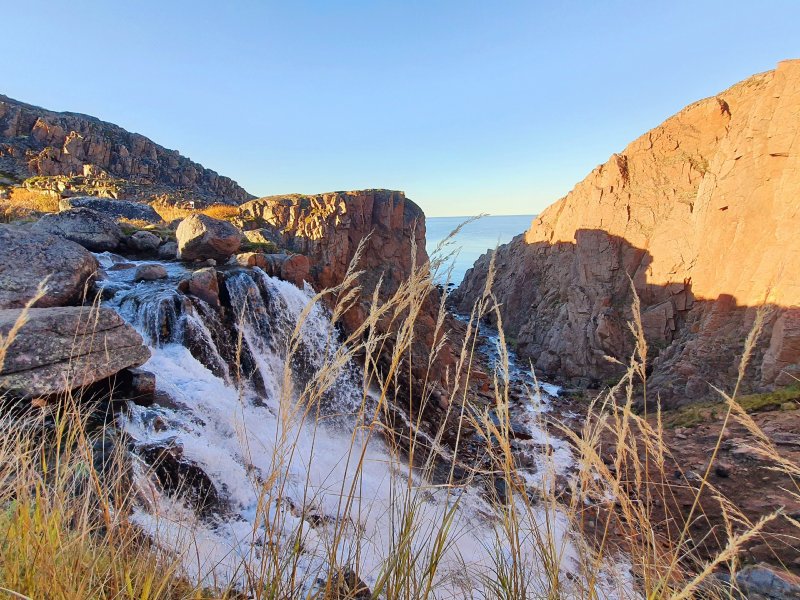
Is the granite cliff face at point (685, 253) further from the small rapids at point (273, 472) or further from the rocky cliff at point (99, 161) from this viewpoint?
the rocky cliff at point (99, 161)

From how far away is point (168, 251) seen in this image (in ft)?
39.6

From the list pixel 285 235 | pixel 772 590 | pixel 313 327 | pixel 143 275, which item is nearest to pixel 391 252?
pixel 285 235

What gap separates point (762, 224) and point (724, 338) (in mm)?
5239

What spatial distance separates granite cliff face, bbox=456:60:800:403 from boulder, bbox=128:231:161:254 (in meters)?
19.2

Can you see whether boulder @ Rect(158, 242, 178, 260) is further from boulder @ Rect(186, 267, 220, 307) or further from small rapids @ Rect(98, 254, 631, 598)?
boulder @ Rect(186, 267, 220, 307)

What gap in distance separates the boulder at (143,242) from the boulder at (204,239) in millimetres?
1282

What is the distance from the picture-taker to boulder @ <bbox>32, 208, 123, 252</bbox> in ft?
32.6

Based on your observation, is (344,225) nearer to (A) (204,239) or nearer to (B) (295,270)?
(B) (295,270)

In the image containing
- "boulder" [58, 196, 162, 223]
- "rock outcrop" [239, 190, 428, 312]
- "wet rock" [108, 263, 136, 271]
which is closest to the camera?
"wet rock" [108, 263, 136, 271]

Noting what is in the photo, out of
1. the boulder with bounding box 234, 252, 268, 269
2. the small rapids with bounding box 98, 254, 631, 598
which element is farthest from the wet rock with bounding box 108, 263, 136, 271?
the boulder with bounding box 234, 252, 268, 269

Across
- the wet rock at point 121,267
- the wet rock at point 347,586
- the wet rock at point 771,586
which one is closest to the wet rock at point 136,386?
the wet rock at point 347,586

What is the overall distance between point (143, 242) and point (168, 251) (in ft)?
2.73

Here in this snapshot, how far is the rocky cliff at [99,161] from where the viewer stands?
97.8 ft

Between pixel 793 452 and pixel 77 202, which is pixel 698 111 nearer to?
pixel 793 452
